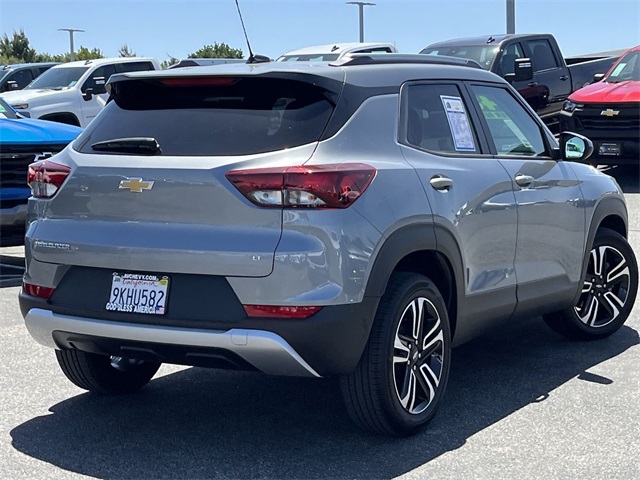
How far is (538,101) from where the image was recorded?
59.3 ft

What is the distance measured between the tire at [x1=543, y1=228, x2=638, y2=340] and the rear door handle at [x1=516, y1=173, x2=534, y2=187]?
1048 mm

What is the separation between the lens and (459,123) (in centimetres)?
559

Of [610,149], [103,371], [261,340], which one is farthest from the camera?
[610,149]

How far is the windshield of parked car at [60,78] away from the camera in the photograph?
20.6 m

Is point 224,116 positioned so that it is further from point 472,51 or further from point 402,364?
point 472,51

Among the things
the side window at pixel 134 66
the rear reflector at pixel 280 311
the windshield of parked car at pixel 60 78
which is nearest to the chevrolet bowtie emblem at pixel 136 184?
the rear reflector at pixel 280 311

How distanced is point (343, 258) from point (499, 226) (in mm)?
1381

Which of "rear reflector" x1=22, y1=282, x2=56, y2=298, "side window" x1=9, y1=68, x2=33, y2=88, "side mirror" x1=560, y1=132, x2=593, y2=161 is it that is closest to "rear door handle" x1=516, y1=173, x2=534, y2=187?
"side mirror" x1=560, y1=132, x2=593, y2=161

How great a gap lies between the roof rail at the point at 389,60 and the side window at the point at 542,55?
12.7 m

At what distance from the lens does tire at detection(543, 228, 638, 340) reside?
683 cm

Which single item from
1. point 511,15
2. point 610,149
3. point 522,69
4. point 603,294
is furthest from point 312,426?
point 511,15

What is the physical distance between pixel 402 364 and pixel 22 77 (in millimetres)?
23705

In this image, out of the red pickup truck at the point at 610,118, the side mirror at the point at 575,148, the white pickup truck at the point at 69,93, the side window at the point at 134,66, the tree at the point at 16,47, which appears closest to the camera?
the side mirror at the point at 575,148

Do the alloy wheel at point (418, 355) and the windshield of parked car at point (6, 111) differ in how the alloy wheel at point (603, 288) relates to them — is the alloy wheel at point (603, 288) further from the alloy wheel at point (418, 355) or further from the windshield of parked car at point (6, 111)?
the windshield of parked car at point (6, 111)
